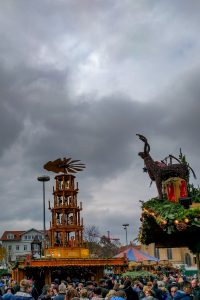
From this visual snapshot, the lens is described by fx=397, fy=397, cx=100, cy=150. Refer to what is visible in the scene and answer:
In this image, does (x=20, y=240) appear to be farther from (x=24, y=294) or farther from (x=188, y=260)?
(x=24, y=294)

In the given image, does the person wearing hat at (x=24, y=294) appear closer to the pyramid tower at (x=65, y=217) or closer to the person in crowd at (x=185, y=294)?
the person in crowd at (x=185, y=294)

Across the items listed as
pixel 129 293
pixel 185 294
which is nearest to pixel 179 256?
pixel 129 293

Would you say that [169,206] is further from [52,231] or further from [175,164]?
[52,231]

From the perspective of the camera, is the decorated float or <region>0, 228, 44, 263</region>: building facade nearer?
the decorated float

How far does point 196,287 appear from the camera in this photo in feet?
32.2

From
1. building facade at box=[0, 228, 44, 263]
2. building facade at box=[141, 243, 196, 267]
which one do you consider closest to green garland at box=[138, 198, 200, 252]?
building facade at box=[141, 243, 196, 267]

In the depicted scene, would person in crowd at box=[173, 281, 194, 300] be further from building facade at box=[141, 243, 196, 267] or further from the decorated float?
building facade at box=[141, 243, 196, 267]

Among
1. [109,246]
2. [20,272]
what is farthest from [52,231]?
[109,246]

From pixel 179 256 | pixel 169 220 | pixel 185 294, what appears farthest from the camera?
pixel 179 256

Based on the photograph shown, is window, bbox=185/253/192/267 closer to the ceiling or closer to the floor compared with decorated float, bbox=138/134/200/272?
closer to the floor

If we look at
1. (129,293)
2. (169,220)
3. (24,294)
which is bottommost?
(129,293)

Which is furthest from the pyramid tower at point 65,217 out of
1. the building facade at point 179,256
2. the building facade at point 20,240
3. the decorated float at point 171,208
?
the building facade at point 20,240

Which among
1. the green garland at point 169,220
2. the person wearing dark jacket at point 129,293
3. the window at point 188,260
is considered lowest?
the window at point 188,260

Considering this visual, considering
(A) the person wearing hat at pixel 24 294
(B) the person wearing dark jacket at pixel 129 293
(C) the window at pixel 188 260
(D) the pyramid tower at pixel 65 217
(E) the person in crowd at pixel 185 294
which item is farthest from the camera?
(C) the window at pixel 188 260
